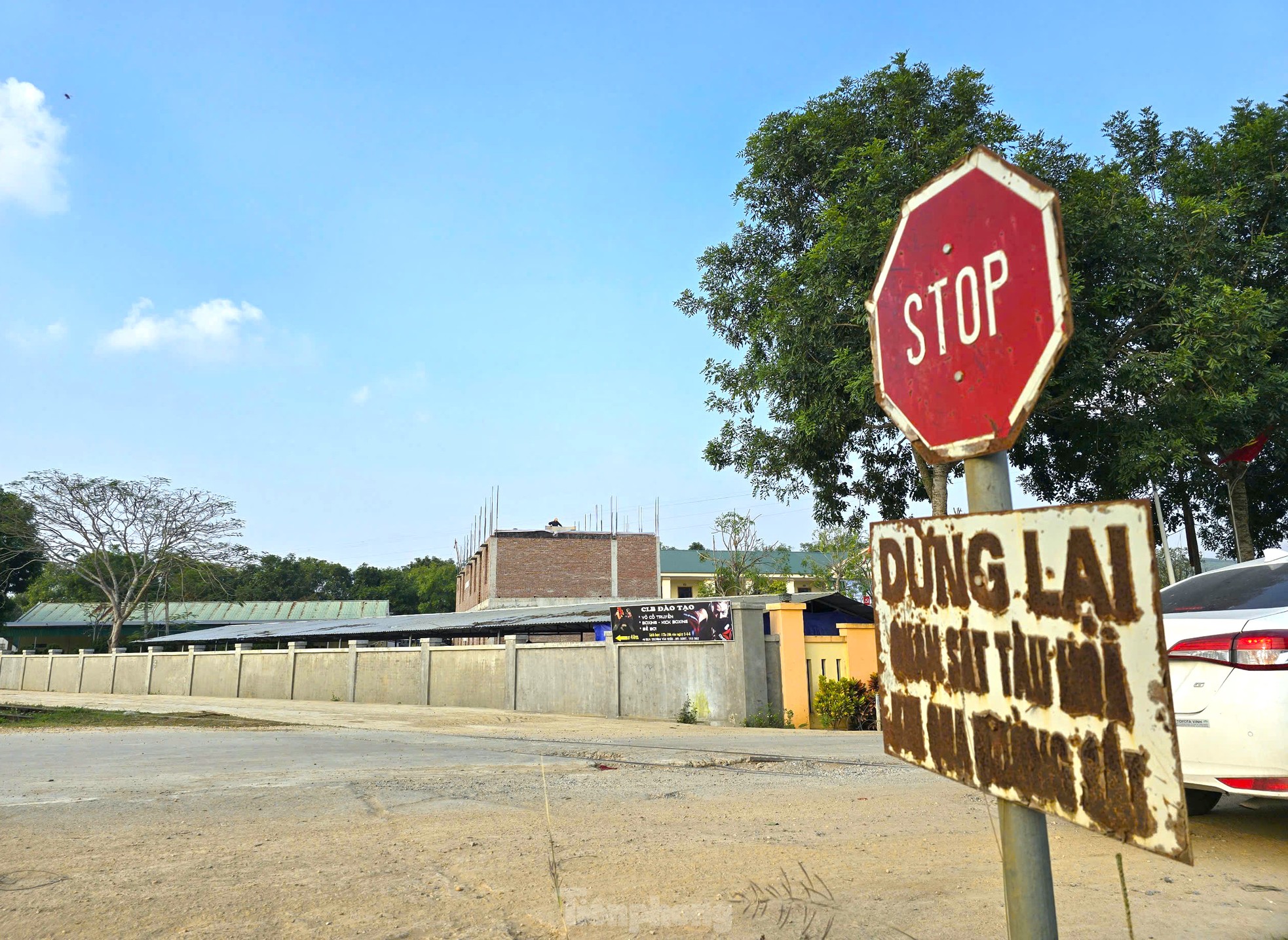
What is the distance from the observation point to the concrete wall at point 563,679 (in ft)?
60.1

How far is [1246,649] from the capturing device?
4117mm

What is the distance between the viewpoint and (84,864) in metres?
4.26

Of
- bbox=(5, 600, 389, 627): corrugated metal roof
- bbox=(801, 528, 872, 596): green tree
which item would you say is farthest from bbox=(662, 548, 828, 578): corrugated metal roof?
bbox=(5, 600, 389, 627): corrugated metal roof

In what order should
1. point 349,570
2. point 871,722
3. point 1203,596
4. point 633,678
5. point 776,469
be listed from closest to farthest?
point 1203,596
point 871,722
point 633,678
point 776,469
point 349,570

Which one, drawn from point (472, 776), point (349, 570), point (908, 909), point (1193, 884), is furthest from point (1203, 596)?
point (349, 570)

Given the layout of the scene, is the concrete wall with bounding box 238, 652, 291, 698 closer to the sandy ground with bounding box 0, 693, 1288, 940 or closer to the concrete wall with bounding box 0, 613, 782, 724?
the concrete wall with bounding box 0, 613, 782, 724

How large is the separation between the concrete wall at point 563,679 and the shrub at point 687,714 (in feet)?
6.73

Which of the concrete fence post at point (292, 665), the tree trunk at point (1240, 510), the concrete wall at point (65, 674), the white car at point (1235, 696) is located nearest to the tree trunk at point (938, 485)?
the tree trunk at point (1240, 510)

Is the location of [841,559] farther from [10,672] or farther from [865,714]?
[10,672]

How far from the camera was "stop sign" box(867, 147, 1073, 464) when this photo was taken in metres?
1.68

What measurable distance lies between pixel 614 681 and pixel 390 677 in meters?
8.63

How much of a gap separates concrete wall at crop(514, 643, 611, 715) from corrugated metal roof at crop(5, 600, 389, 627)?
132 ft

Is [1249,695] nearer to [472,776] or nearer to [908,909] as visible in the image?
[908,909]

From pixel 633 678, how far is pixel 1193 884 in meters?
13.9
